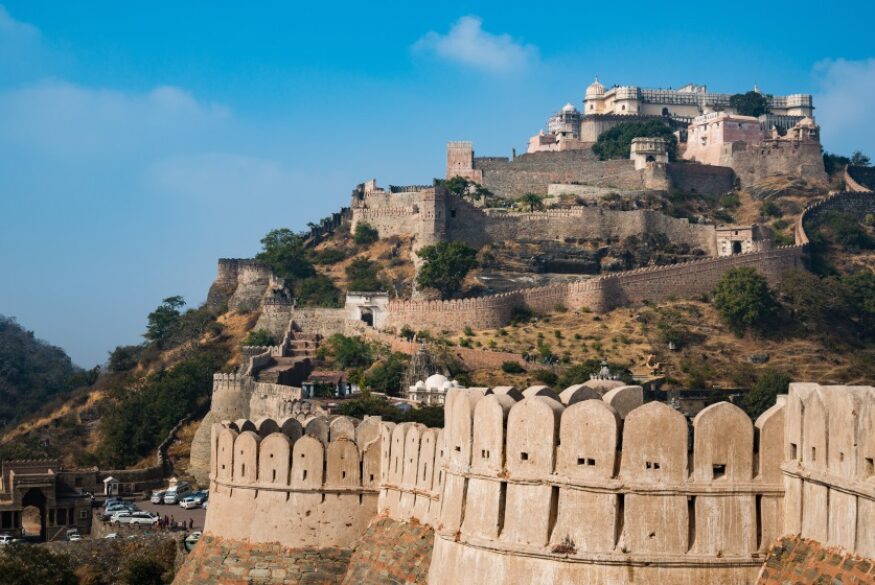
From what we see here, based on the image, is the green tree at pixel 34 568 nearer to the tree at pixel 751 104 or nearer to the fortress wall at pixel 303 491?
the fortress wall at pixel 303 491

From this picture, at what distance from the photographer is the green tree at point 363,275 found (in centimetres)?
8081

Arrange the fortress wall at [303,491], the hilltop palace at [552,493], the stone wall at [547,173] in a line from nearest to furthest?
1. the hilltop palace at [552,493]
2. the fortress wall at [303,491]
3. the stone wall at [547,173]

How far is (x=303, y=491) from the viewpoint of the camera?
85.2 feet

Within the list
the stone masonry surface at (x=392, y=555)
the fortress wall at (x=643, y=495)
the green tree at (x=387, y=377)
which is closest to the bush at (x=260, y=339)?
the green tree at (x=387, y=377)

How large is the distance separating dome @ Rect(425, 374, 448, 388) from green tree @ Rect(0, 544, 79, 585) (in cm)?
2366

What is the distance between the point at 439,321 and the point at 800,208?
31.4 meters

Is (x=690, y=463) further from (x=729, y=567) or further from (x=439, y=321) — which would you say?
(x=439, y=321)

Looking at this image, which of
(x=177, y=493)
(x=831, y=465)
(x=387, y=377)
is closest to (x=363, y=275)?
(x=387, y=377)

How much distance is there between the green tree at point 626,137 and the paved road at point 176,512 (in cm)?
5571

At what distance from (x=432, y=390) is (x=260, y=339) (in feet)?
56.5

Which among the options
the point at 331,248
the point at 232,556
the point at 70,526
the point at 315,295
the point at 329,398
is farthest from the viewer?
the point at 331,248

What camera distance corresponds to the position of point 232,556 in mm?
26656

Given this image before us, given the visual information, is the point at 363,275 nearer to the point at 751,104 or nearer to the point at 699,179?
the point at 699,179

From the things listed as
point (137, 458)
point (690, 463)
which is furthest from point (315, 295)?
point (690, 463)
